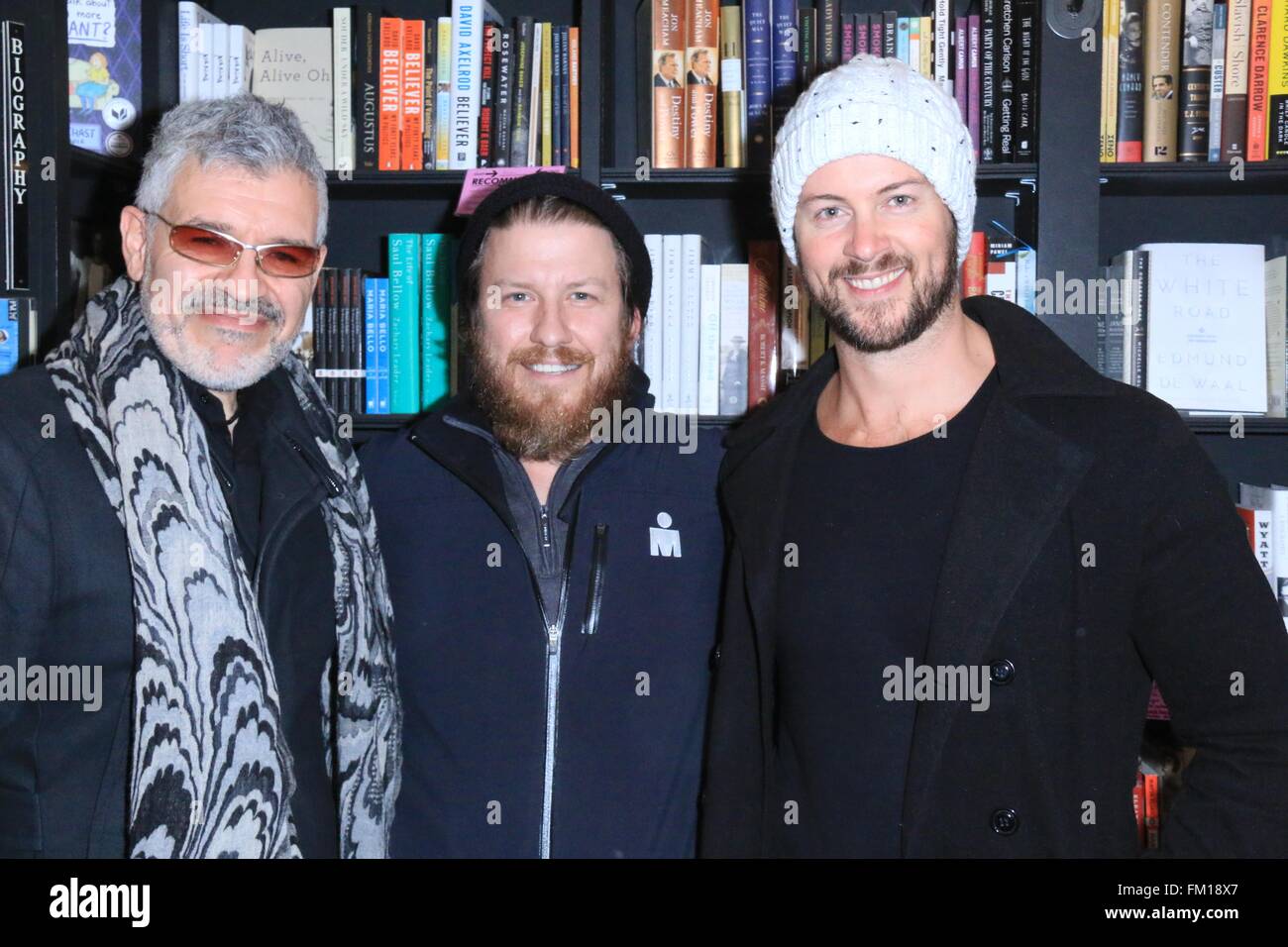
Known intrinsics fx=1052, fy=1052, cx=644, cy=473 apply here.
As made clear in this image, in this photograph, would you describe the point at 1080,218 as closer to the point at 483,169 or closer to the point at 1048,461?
the point at 1048,461

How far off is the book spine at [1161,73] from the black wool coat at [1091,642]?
1009 mm

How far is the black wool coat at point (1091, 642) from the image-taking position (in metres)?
1.43

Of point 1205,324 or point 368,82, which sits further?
point 368,82

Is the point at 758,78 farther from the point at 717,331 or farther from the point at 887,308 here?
the point at 887,308

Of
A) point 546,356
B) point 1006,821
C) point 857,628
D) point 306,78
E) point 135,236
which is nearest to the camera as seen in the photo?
point 1006,821

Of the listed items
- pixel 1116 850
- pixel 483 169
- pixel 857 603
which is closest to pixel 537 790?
pixel 857 603

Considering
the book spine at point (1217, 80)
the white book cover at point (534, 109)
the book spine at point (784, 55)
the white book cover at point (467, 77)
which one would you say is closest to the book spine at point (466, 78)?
the white book cover at point (467, 77)

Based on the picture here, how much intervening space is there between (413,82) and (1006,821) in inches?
78.0

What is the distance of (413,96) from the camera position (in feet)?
7.98

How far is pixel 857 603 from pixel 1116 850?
0.51m

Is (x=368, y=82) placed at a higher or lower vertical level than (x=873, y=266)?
higher

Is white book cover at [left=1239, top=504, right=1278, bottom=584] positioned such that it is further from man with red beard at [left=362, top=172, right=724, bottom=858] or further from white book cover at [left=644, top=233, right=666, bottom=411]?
white book cover at [left=644, top=233, right=666, bottom=411]

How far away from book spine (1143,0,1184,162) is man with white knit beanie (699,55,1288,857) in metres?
0.81

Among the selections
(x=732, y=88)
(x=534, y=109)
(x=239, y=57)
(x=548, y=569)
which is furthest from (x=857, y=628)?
(x=239, y=57)
